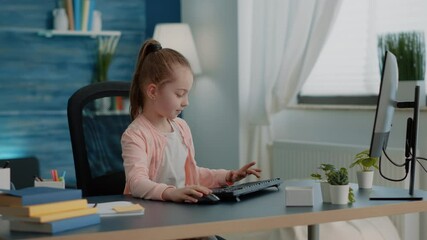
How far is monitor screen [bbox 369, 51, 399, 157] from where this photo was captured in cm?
228

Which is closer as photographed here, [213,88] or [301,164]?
[301,164]

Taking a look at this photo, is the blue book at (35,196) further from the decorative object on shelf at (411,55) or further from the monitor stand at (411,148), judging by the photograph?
the decorative object on shelf at (411,55)

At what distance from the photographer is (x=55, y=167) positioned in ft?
17.6

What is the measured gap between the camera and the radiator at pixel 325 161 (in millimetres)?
3996

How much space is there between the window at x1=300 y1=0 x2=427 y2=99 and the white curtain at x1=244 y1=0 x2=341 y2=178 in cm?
21

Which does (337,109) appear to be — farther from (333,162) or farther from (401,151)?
(401,151)

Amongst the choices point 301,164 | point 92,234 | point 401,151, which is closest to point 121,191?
point 92,234

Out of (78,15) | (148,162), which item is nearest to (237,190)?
(148,162)

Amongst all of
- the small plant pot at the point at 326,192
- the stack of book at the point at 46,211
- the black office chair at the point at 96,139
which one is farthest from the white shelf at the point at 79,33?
the stack of book at the point at 46,211

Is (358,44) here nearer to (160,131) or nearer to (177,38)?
(177,38)

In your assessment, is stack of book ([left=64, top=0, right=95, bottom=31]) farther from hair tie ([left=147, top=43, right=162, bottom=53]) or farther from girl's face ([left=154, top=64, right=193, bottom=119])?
girl's face ([left=154, top=64, right=193, bottom=119])

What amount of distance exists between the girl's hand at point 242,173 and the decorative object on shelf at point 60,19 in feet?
9.57

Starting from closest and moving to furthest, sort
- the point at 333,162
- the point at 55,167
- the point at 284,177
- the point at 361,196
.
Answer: the point at 361,196 → the point at 333,162 → the point at 284,177 → the point at 55,167

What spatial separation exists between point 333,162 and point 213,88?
1.20 m
